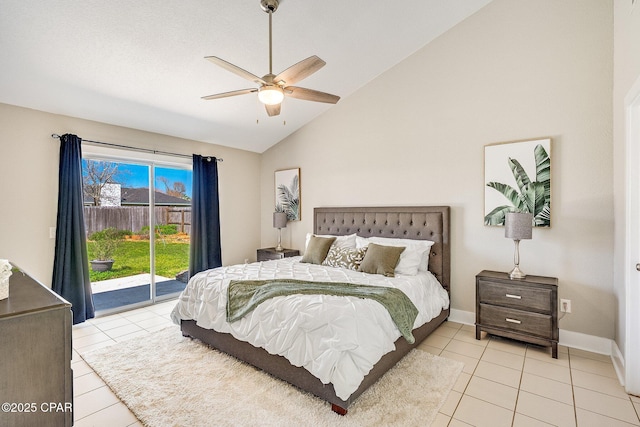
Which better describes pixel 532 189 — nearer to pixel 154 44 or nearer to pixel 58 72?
pixel 154 44

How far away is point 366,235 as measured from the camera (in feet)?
14.5

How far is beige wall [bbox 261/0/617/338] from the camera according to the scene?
116 inches

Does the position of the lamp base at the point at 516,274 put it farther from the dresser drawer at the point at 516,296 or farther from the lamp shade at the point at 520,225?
the lamp shade at the point at 520,225

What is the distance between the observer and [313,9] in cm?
298

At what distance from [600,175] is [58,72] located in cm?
529

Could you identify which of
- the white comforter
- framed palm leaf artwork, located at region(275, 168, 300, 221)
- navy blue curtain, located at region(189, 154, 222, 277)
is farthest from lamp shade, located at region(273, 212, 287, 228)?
the white comforter

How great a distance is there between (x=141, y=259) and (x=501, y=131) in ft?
16.8

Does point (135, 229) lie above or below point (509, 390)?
above

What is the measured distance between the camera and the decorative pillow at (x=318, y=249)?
4023 millimetres

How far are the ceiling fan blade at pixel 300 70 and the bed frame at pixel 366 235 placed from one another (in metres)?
2.16

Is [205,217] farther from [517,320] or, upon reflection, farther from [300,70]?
[517,320]

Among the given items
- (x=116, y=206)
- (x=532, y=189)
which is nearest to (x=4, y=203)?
(x=116, y=206)

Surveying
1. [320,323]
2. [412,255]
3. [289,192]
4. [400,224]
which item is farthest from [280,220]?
[320,323]

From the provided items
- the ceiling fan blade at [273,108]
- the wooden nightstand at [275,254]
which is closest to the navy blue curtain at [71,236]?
the wooden nightstand at [275,254]
